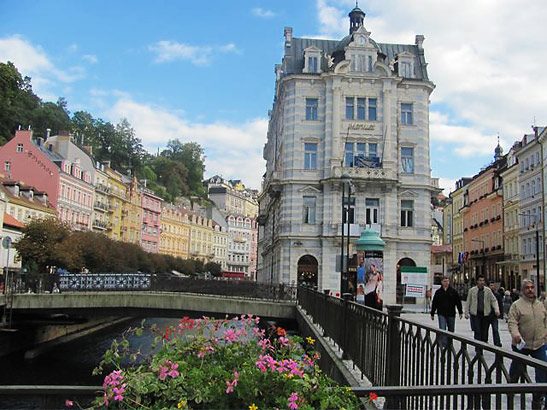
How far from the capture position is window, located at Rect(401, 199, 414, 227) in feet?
151

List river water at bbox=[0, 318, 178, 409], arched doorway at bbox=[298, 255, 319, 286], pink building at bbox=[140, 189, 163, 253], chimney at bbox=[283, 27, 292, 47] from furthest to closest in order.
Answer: pink building at bbox=[140, 189, 163, 253] → chimney at bbox=[283, 27, 292, 47] → arched doorway at bbox=[298, 255, 319, 286] → river water at bbox=[0, 318, 178, 409]

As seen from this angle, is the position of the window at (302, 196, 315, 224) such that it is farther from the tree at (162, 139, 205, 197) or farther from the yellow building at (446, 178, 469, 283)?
the tree at (162, 139, 205, 197)

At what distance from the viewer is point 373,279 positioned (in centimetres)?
2180

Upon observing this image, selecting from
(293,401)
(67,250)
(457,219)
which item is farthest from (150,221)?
(293,401)

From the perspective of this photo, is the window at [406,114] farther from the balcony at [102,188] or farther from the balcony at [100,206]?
the balcony at [100,206]

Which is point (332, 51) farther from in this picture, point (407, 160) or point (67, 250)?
point (67, 250)

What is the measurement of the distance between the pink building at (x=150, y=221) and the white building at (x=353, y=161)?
53926 mm

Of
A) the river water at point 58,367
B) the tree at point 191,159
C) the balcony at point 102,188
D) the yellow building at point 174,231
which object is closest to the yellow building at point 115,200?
the balcony at point 102,188

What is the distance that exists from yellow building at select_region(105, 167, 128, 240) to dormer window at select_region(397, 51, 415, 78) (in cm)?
4730

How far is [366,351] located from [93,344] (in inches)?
1314

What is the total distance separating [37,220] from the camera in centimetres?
4578

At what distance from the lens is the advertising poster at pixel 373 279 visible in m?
19.9

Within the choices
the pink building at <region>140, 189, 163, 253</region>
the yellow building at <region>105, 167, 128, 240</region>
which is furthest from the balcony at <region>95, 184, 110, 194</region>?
the pink building at <region>140, 189, 163, 253</region>

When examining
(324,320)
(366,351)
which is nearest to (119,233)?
(324,320)
